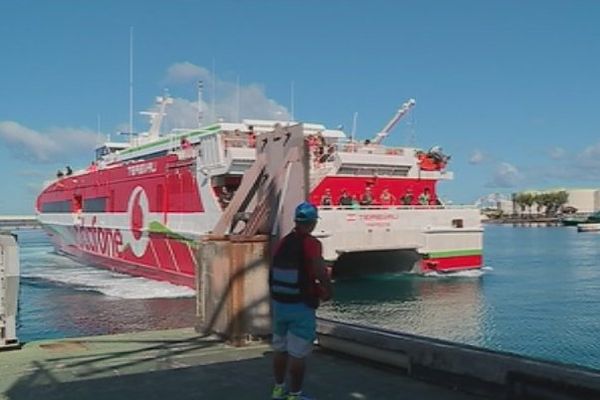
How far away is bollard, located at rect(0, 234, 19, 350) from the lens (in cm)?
714

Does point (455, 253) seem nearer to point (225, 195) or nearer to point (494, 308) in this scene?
point (494, 308)

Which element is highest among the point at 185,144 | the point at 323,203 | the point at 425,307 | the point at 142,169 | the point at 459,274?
the point at 185,144

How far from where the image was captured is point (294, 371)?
15.7 ft

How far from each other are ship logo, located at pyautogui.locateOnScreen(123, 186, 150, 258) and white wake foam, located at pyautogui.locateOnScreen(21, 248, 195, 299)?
4.41 feet

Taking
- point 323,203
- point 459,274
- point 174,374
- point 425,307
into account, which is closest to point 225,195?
point 323,203

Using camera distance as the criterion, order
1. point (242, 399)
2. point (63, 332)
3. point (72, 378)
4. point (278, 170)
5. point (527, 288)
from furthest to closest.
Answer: point (527, 288) → point (63, 332) → point (278, 170) → point (72, 378) → point (242, 399)

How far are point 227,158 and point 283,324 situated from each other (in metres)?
18.5

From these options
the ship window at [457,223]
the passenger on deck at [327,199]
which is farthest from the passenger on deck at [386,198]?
the ship window at [457,223]

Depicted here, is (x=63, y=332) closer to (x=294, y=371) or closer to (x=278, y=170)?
(x=278, y=170)

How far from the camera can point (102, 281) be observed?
2795 cm

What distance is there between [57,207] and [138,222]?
15.9 metres

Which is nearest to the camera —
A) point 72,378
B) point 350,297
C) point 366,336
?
point 72,378

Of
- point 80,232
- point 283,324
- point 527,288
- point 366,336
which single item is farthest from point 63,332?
point 80,232

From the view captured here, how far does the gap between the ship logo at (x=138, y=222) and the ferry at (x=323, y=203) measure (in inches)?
1.7
